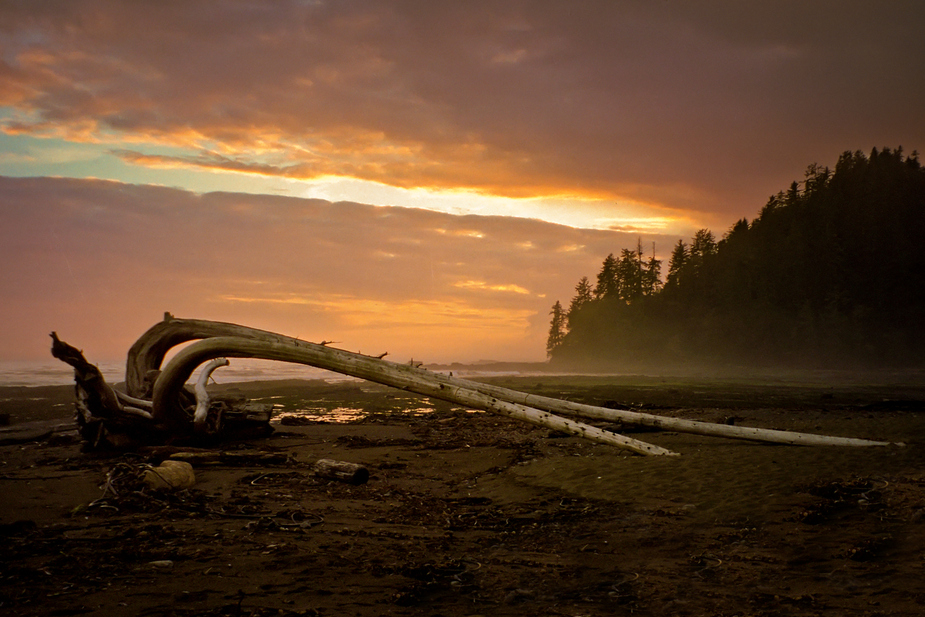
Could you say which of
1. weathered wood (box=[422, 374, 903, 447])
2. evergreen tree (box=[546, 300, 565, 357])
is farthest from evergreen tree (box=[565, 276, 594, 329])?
weathered wood (box=[422, 374, 903, 447])

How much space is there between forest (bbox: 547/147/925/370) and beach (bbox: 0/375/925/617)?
5660cm

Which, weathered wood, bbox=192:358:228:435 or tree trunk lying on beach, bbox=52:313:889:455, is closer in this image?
tree trunk lying on beach, bbox=52:313:889:455

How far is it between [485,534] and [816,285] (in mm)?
68235

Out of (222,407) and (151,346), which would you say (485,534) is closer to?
(222,407)

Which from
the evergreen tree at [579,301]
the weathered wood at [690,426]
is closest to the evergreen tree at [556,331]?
the evergreen tree at [579,301]

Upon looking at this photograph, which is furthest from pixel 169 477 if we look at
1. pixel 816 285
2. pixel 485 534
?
pixel 816 285

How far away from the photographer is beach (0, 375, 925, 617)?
391 centimetres

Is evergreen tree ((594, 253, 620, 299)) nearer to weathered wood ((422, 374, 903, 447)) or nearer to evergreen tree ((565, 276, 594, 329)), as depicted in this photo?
evergreen tree ((565, 276, 594, 329))

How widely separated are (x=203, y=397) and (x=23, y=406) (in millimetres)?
12340

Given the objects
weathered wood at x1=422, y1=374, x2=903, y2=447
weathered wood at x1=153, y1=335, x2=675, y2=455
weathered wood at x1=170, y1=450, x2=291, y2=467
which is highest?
weathered wood at x1=153, y1=335, x2=675, y2=455

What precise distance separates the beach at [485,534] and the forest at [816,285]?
56.6 m

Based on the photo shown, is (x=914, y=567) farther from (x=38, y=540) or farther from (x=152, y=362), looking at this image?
(x=152, y=362)

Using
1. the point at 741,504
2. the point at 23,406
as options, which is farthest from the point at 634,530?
the point at 23,406

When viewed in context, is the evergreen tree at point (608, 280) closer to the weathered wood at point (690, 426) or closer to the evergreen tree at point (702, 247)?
the evergreen tree at point (702, 247)
